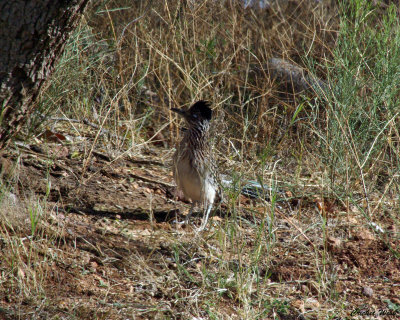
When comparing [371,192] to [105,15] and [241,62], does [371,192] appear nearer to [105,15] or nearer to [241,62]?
[241,62]

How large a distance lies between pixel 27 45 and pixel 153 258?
71.1 inches

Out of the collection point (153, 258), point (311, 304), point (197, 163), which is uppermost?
point (197, 163)

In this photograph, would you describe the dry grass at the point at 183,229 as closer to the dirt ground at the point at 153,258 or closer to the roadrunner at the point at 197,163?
the dirt ground at the point at 153,258

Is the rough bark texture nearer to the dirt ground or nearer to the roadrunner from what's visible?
the dirt ground

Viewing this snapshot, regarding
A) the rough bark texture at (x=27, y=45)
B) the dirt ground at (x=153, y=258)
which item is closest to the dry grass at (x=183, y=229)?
the dirt ground at (x=153, y=258)

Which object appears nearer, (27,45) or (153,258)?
(27,45)

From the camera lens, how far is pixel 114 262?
4047 mm

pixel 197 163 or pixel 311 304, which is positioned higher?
pixel 197 163

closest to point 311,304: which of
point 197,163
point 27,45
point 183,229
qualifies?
point 183,229

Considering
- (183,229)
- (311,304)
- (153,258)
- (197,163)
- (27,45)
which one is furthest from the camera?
(197,163)

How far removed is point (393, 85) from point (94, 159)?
3131 millimetres

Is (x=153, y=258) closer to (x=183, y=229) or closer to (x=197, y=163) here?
(x=183, y=229)

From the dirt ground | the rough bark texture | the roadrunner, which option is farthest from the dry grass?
the rough bark texture

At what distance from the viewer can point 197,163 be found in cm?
511
